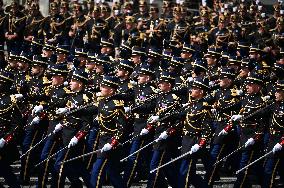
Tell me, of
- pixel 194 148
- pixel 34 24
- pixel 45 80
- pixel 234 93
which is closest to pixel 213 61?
pixel 234 93

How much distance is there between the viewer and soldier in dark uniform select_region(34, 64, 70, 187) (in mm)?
11922

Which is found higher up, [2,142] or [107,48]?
[107,48]

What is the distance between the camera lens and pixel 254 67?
15.1 m

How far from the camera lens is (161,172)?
11.8 m

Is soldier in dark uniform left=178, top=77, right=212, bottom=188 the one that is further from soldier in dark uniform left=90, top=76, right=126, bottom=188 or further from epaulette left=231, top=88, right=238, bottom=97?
epaulette left=231, top=88, right=238, bottom=97

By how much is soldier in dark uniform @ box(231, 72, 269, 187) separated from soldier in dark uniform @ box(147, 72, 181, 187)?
104cm

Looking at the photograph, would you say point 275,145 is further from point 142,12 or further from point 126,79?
point 142,12

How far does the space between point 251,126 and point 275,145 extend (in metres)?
0.67

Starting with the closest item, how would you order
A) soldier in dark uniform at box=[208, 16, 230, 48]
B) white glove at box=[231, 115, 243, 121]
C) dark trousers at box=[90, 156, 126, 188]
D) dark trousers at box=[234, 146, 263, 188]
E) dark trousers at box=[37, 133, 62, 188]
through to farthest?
dark trousers at box=[90, 156, 126, 188]
dark trousers at box=[37, 133, 62, 188]
dark trousers at box=[234, 146, 263, 188]
white glove at box=[231, 115, 243, 121]
soldier in dark uniform at box=[208, 16, 230, 48]

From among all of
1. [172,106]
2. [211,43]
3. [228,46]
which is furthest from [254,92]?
[211,43]

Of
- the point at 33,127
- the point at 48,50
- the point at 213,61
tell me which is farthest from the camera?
the point at 213,61

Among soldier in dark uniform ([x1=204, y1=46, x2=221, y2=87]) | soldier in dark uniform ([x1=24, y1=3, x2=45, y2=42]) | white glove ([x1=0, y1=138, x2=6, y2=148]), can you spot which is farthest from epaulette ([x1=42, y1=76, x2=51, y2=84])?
soldier in dark uniform ([x1=24, y1=3, x2=45, y2=42])

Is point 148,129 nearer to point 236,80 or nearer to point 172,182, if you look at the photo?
point 172,182

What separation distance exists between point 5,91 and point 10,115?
0.38 metres
